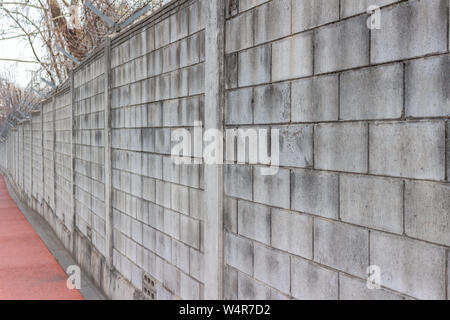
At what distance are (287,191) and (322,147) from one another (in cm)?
47

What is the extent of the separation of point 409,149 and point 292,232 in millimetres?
1071

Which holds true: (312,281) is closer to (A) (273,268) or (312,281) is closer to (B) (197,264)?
(A) (273,268)

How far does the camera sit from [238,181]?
3600mm

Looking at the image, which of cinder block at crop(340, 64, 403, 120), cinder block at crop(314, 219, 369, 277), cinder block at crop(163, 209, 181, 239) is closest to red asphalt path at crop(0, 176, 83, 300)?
cinder block at crop(163, 209, 181, 239)

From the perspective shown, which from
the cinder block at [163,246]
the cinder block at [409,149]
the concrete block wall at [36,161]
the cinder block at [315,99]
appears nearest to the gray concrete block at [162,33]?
the cinder block at [163,246]

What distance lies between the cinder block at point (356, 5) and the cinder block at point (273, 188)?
1.10m

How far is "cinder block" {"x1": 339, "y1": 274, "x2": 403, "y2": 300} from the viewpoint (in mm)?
2377

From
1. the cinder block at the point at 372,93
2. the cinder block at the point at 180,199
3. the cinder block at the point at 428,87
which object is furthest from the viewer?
the cinder block at the point at 180,199

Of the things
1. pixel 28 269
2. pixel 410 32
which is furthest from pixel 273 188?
pixel 28 269

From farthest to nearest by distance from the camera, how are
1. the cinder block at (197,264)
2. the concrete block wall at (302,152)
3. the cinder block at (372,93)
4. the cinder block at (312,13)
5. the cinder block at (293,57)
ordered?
the cinder block at (197,264)
the cinder block at (293,57)
the cinder block at (312,13)
the cinder block at (372,93)
the concrete block wall at (302,152)

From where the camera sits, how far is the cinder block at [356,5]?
91.7 inches

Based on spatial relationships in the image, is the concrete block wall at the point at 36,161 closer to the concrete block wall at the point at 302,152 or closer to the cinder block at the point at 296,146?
the concrete block wall at the point at 302,152

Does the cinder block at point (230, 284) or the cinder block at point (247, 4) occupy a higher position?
the cinder block at point (247, 4)

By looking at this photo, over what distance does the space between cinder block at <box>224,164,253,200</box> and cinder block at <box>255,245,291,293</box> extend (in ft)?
1.46
